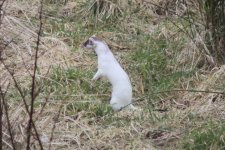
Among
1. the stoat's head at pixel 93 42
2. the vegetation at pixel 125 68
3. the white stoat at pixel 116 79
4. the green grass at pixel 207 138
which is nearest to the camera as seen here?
the green grass at pixel 207 138

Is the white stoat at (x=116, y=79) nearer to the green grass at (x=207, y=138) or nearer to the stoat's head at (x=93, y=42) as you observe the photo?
the stoat's head at (x=93, y=42)

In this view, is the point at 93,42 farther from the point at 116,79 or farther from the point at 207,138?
the point at 207,138

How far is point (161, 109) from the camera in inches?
198

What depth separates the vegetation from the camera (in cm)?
428

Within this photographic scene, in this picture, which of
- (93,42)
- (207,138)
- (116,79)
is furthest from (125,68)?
(207,138)

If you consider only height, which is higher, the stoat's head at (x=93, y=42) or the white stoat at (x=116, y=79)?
the stoat's head at (x=93, y=42)

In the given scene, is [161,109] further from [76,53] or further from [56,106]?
Result: [76,53]

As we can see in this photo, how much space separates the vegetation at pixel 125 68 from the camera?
4.28 meters

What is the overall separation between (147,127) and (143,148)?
35 centimetres

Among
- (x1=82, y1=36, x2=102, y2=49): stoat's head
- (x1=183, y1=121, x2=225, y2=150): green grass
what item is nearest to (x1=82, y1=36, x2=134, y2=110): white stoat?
(x1=82, y1=36, x2=102, y2=49): stoat's head

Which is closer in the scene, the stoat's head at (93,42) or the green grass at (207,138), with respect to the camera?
the green grass at (207,138)

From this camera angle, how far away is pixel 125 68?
5797 mm

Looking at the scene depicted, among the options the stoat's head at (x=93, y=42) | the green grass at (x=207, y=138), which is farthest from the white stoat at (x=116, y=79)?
the green grass at (x=207, y=138)

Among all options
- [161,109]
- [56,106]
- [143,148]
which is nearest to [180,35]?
[161,109]
